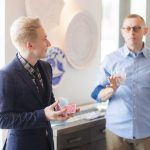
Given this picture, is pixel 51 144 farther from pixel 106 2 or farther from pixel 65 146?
pixel 106 2

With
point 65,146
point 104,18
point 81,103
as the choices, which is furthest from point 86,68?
point 65,146

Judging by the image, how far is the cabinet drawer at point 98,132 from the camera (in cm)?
264

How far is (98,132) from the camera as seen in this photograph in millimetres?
2689

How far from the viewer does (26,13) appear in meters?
2.41

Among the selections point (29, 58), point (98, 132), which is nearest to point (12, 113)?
point (29, 58)

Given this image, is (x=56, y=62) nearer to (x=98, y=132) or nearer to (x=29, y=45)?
(x=98, y=132)

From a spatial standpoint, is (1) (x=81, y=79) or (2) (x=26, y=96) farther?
(1) (x=81, y=79)

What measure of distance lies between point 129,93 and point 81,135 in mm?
532

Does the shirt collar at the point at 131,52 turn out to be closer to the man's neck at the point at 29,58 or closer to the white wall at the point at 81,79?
the white wall at the point at 81,79

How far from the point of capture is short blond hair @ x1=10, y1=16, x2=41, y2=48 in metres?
1.73

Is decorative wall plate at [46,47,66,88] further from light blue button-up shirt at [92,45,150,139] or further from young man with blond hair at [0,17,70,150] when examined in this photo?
young man with blond hair at [0,17,70,150]

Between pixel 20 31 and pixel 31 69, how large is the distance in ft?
0.73

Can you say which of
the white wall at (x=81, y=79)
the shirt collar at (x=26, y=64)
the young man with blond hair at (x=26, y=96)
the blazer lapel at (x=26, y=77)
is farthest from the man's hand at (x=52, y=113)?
the white wall at (x=81, y=79)

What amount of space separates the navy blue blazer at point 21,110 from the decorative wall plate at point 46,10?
2.54 ft
